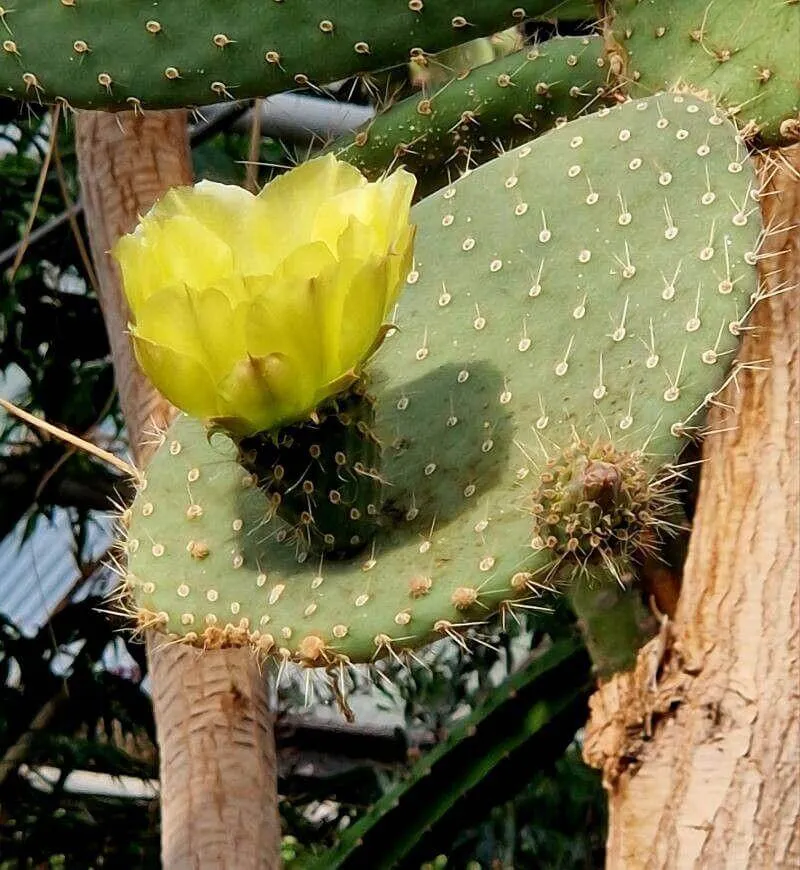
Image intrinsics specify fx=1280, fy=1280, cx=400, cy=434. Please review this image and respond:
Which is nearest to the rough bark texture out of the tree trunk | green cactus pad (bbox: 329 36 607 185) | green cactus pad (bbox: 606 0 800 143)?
green cactus pad (bbox: 606 0 800 143)

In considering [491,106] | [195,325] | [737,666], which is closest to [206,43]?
[491,106]

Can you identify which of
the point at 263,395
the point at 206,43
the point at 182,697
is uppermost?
the point at 206,43

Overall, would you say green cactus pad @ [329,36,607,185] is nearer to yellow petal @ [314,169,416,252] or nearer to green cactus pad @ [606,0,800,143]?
green cactus pad @ [606,0,800,143]

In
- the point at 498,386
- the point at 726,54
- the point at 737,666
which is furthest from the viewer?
the point at 737,666

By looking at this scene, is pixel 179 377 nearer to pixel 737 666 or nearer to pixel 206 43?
pixel 206 43

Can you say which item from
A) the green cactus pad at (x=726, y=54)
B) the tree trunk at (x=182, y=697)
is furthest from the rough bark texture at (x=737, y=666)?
the tree trunk at (x=182, y=697)

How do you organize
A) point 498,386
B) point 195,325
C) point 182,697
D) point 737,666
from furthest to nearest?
1. point 182,697
2. point 737,666
3. point 498,386
4. point 195,325

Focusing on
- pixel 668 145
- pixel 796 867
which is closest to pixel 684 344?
pixel 668 145

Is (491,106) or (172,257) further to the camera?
(491,106)
